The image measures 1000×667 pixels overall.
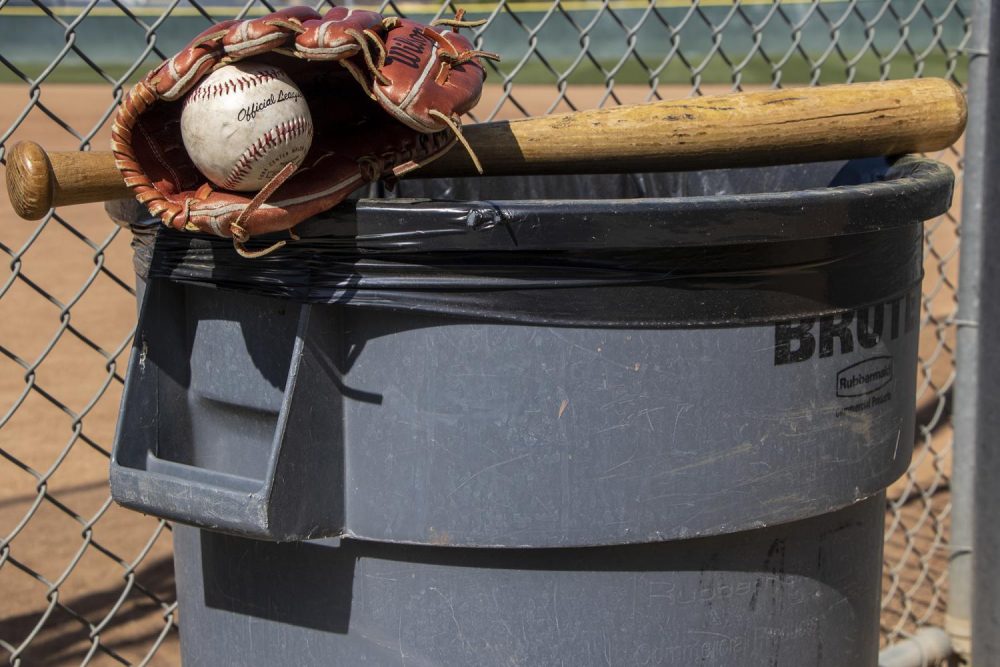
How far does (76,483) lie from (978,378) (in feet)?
9.88

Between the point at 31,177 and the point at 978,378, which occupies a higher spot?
the point at 31,177

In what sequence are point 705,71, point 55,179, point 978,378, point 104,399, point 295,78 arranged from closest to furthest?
1. point 55,179
2. point 295,78
3. point 978,378
4. point 104,399
5. point 705,71

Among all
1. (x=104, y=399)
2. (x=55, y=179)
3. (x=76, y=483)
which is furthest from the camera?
(x=104, y=399)

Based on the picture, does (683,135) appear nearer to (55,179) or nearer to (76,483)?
(55,179)

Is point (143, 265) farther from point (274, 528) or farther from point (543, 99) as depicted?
point (543, 99)

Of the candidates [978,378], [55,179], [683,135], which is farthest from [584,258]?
[978,378]

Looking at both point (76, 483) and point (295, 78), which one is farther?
point (76, 483)

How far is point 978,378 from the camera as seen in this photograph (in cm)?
242

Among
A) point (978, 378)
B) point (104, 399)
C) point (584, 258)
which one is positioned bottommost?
point (104, 399)

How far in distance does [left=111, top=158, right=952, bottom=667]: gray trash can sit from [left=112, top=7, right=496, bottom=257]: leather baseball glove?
70 mm

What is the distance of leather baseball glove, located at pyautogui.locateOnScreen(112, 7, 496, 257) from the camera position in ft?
4.23

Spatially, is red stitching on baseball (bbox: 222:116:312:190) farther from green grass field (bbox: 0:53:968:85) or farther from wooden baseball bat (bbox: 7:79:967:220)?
green grass field (bbox: 0:53:968:85)

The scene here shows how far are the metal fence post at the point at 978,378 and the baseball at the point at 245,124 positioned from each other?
1.59m

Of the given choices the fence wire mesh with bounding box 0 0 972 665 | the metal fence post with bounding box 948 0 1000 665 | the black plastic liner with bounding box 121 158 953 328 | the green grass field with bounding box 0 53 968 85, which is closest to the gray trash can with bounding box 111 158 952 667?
the black plastic liner with bounding box 121 158 953 328
